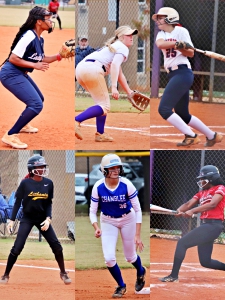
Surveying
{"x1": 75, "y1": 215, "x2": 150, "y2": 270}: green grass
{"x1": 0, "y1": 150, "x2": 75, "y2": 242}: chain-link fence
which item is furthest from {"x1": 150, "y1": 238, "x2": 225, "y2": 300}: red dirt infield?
{"x1": 0, "y1": 150, "x2": 75, "y2": 242}: chain-link fence

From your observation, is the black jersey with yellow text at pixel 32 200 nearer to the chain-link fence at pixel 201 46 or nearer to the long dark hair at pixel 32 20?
the long dark hair at pixel 32 20

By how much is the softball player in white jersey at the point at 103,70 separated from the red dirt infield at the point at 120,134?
10.5 inches

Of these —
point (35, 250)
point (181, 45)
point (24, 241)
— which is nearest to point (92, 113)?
point (181, 45)

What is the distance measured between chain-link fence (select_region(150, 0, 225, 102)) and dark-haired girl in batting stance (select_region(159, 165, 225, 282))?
38.1 inches

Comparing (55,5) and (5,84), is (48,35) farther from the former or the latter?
(5,84)

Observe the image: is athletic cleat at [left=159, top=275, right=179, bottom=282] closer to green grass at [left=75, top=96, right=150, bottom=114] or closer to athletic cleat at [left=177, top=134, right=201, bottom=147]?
athletic cleat at [left=177, top=134, right=201, bottom=147]

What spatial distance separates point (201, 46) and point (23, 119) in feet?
8.19

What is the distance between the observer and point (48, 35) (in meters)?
7.61

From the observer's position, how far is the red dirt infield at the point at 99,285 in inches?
292

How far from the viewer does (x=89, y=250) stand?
8445mm

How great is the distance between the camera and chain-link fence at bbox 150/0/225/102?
8117mm

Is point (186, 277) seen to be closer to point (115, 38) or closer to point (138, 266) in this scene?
point (138, 266)

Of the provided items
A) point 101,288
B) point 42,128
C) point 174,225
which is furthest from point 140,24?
point 101,288

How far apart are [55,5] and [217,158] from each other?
2.31 meters
